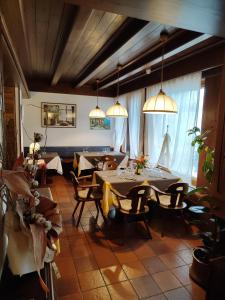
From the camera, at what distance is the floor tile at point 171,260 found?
7.03 ft

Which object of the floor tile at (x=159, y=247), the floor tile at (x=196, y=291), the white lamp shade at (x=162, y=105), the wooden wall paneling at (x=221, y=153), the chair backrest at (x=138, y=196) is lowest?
the floor tile at (x=159, y=247)

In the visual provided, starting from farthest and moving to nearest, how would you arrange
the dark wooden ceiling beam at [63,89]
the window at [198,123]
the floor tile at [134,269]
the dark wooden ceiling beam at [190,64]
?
the dark wooden ceiling beam at [63,89], the window at [198,123], the dark wooden ceiling beam at [190,64], the floor tile at [134,269]

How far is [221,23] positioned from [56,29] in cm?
186

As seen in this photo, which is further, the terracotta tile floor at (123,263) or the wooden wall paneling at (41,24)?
the wooden wall paneling at (41,24)

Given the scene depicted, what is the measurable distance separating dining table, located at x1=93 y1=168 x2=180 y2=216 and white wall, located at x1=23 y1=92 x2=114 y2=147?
312 cm

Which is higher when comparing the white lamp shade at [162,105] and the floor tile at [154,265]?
the white lamp shade at [162,105]

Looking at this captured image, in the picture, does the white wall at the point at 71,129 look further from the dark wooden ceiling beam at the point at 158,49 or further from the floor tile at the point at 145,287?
the floor tile at the point at 145,287

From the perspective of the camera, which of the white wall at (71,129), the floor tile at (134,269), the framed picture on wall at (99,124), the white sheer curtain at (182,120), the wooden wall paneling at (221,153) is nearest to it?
the wooden wall paneling at (221,153)

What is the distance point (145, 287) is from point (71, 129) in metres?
4.93

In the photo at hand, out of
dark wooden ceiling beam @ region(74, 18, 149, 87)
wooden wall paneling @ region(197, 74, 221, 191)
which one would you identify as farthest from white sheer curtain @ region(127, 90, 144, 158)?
wooden wall paneling @ region(197, 74, 221, 191)

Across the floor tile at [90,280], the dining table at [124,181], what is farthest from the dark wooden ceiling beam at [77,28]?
the floor tile at [90,280]

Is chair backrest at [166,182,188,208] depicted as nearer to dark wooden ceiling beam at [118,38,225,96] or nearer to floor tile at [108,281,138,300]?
floor tile at [108,281,138,300]

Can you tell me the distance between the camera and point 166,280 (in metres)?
1.91

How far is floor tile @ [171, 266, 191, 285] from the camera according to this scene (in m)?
1.91
